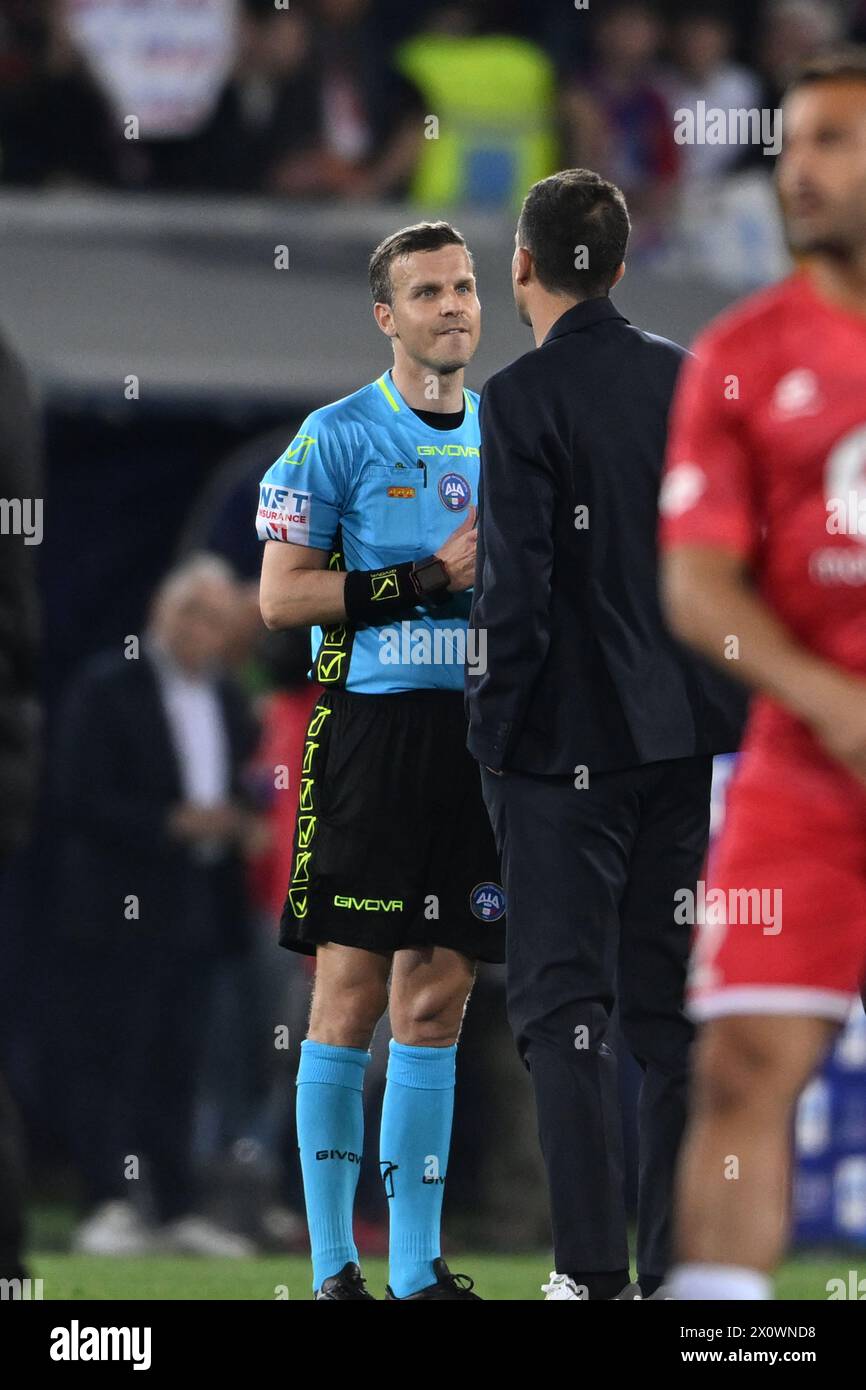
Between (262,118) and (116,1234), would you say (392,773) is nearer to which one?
(116,1234)

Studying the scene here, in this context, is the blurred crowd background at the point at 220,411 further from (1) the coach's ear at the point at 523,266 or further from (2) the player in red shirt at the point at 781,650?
(2) the player in red shirt at the point at 781,650

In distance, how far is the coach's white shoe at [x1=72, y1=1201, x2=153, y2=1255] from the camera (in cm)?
851

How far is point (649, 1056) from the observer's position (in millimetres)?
5066

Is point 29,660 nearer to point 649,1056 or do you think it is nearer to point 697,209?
point 649,1056

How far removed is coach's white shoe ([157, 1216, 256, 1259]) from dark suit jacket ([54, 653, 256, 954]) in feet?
3.66

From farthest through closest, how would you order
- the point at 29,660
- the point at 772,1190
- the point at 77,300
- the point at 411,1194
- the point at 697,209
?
the point at 697,209 → the point at 77,300 → the point at 411,1194 → the point at 29,660 → the point at 772,1190

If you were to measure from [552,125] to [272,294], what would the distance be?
2.39 m

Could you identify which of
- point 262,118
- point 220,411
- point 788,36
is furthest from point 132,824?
Result: point 788,36

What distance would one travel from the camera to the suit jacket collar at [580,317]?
205 inches

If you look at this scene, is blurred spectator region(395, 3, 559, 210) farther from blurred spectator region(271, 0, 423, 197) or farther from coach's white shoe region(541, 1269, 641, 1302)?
coach's white shoe region(541, 1269, 641, 1302)

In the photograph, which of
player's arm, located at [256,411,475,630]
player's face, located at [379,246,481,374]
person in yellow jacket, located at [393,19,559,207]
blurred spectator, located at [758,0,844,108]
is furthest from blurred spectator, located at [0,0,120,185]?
player's arm, located at [256,411,475,630]

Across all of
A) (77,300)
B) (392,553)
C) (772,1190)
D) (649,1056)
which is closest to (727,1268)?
(772,1190)

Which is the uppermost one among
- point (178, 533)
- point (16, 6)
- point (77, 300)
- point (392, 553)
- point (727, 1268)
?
point (16, 6)

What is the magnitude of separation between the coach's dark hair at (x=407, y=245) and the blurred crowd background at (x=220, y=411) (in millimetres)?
1734
